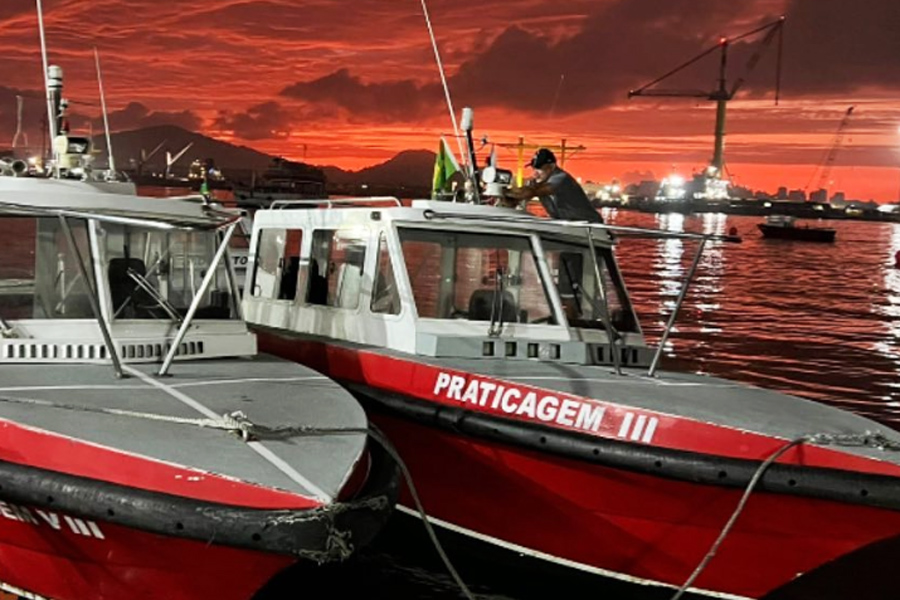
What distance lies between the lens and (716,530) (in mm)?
7316

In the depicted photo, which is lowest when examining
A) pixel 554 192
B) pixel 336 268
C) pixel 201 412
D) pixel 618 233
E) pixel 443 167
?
pixel 201 412

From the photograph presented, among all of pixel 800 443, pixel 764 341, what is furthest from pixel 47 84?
pixel 764 341

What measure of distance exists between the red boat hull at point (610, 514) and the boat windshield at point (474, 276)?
836 millimetres

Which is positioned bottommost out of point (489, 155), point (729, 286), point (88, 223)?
point (729, 286)

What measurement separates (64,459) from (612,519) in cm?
403

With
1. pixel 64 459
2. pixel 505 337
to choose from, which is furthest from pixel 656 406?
pixel 64 459

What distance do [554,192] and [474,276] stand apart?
1374 millimetres

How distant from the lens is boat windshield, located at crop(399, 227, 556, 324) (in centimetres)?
891

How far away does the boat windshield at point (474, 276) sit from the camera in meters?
8.91

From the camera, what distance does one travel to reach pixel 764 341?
2319 cm

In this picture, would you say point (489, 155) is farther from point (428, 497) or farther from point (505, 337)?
point (428, 497)

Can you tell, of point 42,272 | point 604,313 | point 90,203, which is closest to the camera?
point 42,272

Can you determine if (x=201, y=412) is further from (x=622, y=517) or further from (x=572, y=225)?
(x=572, y=225)

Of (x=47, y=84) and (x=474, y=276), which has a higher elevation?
(x=47, y=84)
